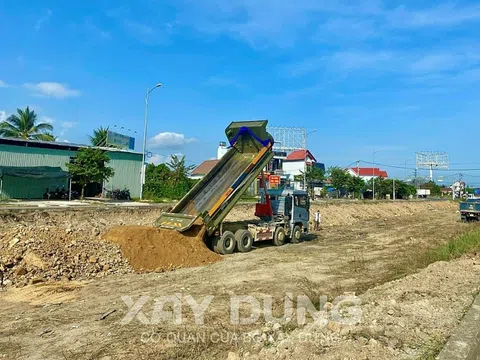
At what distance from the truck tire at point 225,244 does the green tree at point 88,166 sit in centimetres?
2145

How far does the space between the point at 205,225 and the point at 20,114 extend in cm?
4600

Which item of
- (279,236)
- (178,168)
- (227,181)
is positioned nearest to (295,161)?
(178,168)

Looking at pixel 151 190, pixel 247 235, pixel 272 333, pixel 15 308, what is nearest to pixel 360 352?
pixel 272 333

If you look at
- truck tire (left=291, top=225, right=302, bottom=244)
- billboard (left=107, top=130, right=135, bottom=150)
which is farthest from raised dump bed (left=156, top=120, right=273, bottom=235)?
billboard (left=107, top=130, right=135, bottom=150)

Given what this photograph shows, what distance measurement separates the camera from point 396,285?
825 cm

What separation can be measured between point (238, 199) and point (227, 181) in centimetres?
122

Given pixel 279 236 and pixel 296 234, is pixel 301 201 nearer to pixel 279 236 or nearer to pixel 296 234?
pixel 296 234

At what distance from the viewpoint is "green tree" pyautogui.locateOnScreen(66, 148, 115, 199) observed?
33.0m

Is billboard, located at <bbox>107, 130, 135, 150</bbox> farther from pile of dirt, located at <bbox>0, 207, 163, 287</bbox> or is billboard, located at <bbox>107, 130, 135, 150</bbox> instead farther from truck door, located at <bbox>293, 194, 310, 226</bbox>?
A: pile of dirt, located at <bbox>0, 207, 163, 287</bbox>

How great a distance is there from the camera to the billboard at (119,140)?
52781 mm

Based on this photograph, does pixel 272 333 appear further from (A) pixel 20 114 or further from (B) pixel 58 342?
(A) pixel 20 114

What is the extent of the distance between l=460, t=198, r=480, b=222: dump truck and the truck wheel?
823 inches

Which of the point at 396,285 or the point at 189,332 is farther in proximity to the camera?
the point at 396,285

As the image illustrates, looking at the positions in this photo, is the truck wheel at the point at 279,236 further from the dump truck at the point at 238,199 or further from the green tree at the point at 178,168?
the green tree at the point at 178,168
